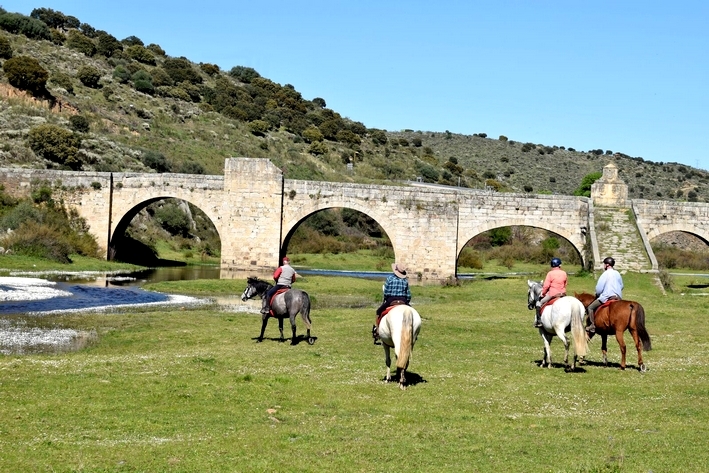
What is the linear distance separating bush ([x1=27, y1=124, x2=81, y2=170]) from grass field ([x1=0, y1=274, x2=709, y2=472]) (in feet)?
119

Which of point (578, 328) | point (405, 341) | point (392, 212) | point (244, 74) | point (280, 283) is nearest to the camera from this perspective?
point (405, 341)

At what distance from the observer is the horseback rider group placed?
51.0ft

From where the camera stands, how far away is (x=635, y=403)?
40.3 feet

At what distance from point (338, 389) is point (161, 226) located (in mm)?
45728

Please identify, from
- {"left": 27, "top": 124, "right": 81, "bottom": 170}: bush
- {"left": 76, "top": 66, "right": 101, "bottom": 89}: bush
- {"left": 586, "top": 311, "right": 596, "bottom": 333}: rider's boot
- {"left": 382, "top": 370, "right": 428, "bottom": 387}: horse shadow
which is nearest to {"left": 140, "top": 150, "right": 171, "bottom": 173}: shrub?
{"left": 27, "top": 124, "right": 81, "bottom": 170}: bush

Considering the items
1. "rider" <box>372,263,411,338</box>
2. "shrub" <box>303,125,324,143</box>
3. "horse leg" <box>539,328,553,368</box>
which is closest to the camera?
"rider" <box>372,263,411,338</box>

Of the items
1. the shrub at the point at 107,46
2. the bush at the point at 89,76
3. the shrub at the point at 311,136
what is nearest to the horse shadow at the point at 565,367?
the bush at the point at 89,76

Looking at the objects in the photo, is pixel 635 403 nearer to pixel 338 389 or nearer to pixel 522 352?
pixel 338 389

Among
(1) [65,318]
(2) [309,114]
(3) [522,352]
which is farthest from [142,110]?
(3) [522,352]

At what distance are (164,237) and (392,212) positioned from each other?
17835mm

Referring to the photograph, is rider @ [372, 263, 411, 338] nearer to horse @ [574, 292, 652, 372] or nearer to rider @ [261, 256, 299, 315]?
horse @ [574, 292, 652, 372]

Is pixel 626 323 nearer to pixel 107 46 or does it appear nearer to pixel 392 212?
pixel 392 212

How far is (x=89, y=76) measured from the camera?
75500 millimetres

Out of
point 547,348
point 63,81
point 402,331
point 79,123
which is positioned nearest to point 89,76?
point 63,81
